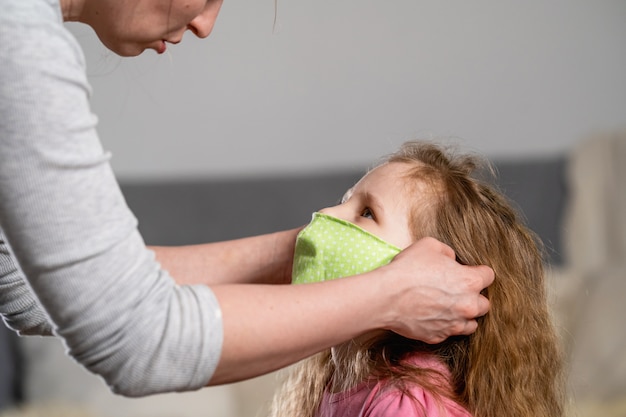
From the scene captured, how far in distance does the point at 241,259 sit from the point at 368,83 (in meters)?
1.72

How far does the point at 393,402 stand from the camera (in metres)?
1.14

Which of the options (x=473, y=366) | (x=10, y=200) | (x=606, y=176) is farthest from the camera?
(x=606, y=176)

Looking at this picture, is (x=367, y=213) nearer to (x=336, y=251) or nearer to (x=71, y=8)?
(x=336, y=251)

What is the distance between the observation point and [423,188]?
1264 millimetres

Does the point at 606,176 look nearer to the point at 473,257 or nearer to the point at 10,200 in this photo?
the point at 473,257

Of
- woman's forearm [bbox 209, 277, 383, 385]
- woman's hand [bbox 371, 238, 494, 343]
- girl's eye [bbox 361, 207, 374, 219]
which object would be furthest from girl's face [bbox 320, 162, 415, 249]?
woman's forearm [bbox 209, 277, 383, 385]

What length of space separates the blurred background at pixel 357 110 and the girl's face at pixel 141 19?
1.90 m

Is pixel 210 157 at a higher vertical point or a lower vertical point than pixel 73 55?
lower

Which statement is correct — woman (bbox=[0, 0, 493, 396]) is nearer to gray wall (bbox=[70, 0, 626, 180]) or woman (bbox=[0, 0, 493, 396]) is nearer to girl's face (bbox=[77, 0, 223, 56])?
girl's face (bbox=[77, 0, 223, 56])

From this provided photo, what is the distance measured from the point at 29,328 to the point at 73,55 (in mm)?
508

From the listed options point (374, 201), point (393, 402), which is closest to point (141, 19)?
point (374, 201)

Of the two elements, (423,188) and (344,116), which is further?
(344,116)

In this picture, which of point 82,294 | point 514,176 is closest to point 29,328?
point 82,294

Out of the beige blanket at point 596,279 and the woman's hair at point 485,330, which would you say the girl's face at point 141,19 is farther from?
the beige blanket at point 596,279
